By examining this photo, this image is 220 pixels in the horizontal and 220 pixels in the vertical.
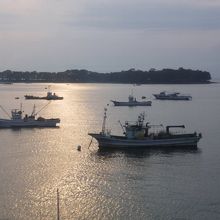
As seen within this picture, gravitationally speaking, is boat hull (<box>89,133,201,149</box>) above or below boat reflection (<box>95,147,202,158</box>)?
above

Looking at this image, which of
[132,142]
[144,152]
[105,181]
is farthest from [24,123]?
[105,181]

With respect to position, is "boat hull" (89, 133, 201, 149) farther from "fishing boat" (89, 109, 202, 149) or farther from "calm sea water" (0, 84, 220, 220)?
"calm sea water" (0, 84, 220, 220)

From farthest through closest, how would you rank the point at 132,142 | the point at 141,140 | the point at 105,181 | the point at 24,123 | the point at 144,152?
the point at 24,123
the point at 141,140
the point at 132,142
the point at 144,152
the point at 105,181

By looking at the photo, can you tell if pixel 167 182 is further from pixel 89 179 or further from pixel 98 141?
pixel 98 141

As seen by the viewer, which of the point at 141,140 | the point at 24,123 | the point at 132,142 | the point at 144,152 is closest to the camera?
the point at 144,152

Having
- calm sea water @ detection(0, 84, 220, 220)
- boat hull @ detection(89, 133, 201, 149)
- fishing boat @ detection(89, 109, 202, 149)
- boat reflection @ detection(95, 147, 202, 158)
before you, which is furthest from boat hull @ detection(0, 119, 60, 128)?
boat reflection @ detection(95, 147, 202, 158)

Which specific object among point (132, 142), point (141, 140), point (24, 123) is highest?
point (141, 140)

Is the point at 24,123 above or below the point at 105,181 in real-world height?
above

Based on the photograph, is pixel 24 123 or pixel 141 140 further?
pixel 24 123

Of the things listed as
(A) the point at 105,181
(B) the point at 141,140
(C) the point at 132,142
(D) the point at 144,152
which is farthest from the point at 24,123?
(A) the point at 105,181

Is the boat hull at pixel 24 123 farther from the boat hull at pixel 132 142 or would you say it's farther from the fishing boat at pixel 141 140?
the boat hull at pixel 132 142

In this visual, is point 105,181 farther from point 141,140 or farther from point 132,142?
point 141,140

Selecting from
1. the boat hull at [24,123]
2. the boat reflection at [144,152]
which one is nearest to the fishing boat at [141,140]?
the boat reflection at [144,152]

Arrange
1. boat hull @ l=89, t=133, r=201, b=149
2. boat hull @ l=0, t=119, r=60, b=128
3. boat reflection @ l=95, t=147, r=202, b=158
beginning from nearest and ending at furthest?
boat reflection @ l=95, t=147, r=202, b=158 < boat hull @ l=89, t=133, r=201, b=149 < boat hull @ l=0, t=119, r=60, b=128
